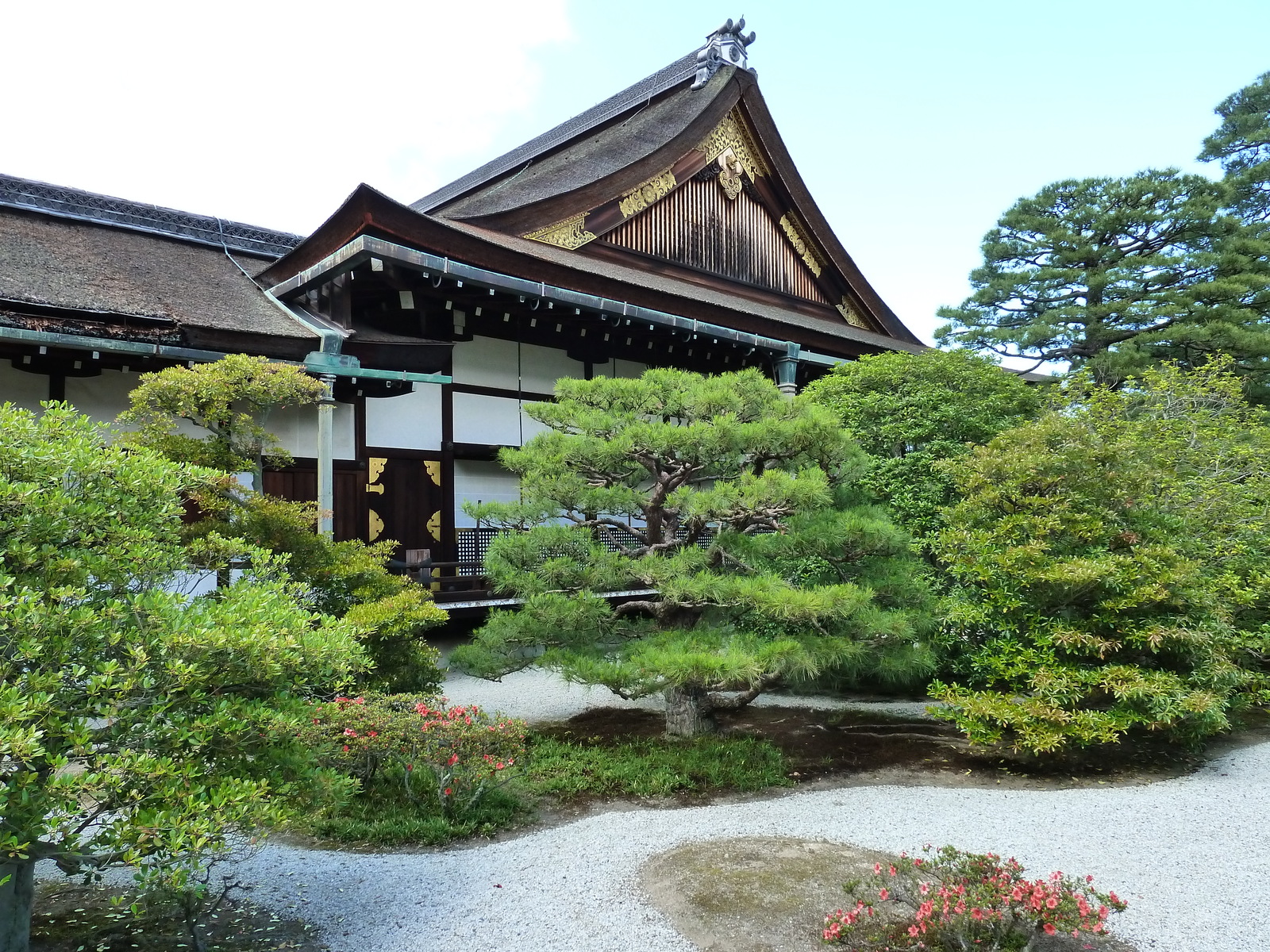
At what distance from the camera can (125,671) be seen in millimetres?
2537

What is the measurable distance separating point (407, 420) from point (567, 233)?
13.3 feet

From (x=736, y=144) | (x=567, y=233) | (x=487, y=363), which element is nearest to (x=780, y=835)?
(x=487, y=363)

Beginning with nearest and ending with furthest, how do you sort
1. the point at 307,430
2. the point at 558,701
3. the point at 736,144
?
the point at 558,701 < the point at 307,430 < the point at 736,144

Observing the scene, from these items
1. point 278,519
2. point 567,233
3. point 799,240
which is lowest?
point 278,519

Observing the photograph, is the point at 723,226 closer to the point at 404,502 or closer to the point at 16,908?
the point at 404,502

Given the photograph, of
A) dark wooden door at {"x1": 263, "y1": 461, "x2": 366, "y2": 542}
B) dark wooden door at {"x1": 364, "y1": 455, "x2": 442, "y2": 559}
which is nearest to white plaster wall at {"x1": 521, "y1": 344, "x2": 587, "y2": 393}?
dark wooden door at {"x1": 364, "y1": 455, "x2": 442, "y2": 559}

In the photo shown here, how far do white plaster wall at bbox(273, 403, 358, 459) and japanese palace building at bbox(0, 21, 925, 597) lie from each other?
0.08ft

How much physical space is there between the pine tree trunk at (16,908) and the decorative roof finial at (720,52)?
16.1 meters

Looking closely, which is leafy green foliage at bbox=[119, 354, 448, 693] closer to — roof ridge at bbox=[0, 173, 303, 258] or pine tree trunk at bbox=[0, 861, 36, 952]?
pine tree trunk at bbox=[0, 861, 36, 952]

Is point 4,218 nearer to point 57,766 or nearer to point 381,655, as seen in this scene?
point 381,655

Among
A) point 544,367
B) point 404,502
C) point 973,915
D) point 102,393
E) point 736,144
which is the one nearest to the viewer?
point 973,915

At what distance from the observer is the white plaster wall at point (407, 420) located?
9570 millimetres

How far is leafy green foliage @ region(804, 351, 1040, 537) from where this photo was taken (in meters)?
7.79

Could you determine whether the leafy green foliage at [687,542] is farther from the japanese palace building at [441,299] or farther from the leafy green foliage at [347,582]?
the japanese palace building at [441,299]
